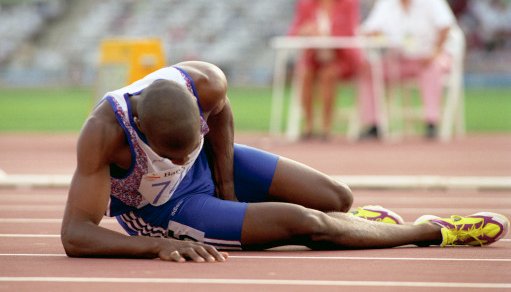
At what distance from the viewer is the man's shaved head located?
4.57 metres

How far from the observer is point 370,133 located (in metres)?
15.0

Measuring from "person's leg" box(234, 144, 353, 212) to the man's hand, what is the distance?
0.83 metres

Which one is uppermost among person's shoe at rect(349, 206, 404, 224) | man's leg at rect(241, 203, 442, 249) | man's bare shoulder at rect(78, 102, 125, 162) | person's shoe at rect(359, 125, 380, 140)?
man's bare shoulder at rect(78, 102, 125, 162)

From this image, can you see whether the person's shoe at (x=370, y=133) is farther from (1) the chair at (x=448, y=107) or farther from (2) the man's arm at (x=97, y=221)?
(2) the man's arm at (x=97, y=221)

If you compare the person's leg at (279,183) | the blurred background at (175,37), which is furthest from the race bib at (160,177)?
the blurred background at (175,37)

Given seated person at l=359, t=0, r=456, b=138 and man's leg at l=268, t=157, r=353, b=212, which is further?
seated person at l=359, t=0, r=456, b=138

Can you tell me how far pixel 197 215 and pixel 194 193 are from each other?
20 centimetres

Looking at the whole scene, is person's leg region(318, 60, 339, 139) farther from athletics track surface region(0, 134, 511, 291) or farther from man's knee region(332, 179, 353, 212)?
man's knee region(332, 179, 353, 212)

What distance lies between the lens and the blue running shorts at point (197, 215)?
5219 mm

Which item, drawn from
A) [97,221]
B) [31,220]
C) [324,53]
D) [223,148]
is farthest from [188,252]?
[324,53]

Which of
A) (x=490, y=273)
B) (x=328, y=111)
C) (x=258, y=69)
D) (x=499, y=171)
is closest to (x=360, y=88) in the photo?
(x=328, y=111)

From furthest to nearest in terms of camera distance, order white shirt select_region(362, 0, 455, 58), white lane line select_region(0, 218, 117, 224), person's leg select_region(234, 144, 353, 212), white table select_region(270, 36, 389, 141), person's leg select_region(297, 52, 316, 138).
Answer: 1. white shirt select_region(362, 0, 455, 58)
2. person's leg select_region(297, 52, 316, 138)
3. white table select_region(270, 36, 389, 141)
4. white lane line select_region(0, 218, 117, 224)
5. person's leg select_region(234, 144, 353, 212)

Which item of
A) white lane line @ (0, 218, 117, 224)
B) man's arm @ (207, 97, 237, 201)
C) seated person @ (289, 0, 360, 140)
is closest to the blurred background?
seated person @ (289, 0, 360, 140)

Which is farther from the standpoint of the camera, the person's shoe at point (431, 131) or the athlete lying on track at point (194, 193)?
the person's shoe at point (431, 131)
